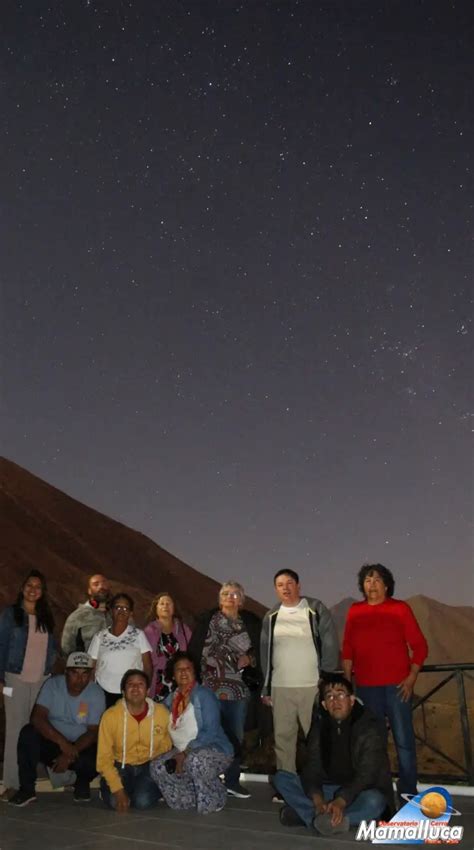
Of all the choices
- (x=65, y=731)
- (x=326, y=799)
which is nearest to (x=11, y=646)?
(x=65, y=731)

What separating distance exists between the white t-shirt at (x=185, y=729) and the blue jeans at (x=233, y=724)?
18.1 inches

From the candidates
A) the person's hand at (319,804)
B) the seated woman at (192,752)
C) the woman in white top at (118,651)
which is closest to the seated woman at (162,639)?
the woman in white top at (118,651)

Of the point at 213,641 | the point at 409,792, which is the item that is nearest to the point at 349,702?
the point at 409,792

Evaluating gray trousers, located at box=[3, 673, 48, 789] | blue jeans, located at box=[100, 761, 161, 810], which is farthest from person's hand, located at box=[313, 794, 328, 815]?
Answer: gray trousers, located at box=[3, 673, 48, 789]

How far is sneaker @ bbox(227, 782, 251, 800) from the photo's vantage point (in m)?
5.42

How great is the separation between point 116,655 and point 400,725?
6.26ft

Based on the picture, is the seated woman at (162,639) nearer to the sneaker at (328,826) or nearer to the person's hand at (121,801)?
the person's hand at (121,801)

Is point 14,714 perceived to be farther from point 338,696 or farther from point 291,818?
point 338,696

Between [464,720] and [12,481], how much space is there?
98.0 ft

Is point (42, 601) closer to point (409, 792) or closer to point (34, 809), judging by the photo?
point (34, 809)

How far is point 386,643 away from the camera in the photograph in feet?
15.9

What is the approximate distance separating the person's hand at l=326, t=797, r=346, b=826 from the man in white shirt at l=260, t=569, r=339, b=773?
44.7 inches

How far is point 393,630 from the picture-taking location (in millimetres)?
4875

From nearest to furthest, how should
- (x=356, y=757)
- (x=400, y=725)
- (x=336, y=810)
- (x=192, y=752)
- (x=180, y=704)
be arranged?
(x=336, y=810), (x=356, y=757), (x=400, y=725), (x=192, y=752), (x=180, y=704)
